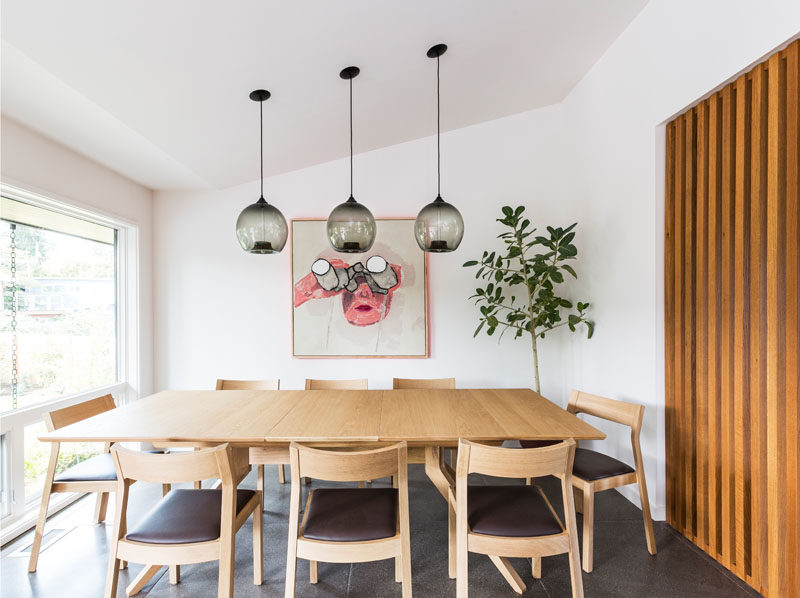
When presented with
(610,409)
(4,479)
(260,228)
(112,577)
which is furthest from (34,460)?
(610,409)

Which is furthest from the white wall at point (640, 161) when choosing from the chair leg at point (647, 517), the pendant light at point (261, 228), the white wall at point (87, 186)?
the white wall at point (87, 186)

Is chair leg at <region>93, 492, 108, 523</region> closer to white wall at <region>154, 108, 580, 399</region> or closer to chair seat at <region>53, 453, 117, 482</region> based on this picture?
chair seat at <region>53, 453, 117, 482</region>

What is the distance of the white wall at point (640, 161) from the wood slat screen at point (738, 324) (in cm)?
8

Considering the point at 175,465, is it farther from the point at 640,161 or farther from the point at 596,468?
the point at 640,161

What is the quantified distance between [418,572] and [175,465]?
1.35 m

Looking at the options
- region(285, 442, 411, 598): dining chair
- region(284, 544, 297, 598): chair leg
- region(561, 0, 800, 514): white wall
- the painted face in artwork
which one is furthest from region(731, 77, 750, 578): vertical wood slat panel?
the painted face in artwork

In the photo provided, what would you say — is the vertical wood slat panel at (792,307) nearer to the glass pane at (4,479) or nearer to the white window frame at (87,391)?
the white window frame at (87,391)

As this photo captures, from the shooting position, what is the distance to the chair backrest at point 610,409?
2.29 m

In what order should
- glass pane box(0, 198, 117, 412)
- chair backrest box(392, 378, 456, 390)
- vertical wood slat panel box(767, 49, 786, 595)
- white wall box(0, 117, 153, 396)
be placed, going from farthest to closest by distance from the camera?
chair backrest box(392, 378, 456, 390), glass pane box(0, 198, 117, 412), white wall box(0, 117, 153, 396), vertical wood slat panel box(767, 49, 786, 595)

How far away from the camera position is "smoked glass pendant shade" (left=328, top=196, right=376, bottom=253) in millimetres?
2312

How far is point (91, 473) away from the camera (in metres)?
2.31

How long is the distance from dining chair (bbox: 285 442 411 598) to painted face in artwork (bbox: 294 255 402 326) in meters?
2.21

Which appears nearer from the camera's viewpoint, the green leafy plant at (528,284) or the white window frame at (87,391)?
the white window frame at (87,391)

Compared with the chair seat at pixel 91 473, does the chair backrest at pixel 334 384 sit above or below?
above
